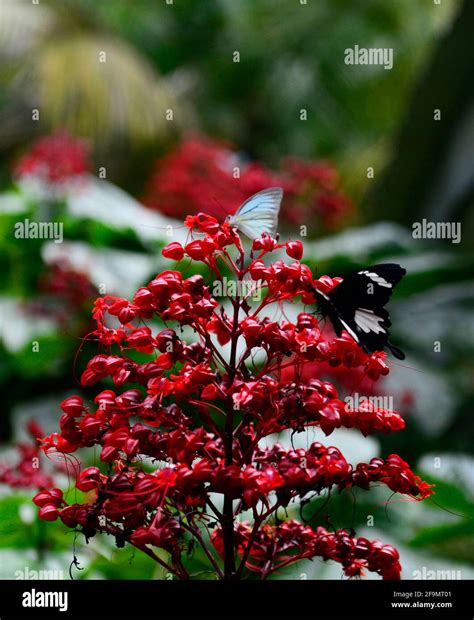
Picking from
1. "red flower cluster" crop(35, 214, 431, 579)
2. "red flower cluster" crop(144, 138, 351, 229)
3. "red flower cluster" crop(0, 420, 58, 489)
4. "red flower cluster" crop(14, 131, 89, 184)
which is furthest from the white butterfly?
"red flower cluster" crop(144, 138, 351, 229)

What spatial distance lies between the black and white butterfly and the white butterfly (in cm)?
13

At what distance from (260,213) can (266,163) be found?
6.60m

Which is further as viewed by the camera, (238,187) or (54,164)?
(238,187)

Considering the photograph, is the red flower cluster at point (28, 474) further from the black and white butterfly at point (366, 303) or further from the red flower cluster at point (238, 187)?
the red flower cluster at point (238, 187)

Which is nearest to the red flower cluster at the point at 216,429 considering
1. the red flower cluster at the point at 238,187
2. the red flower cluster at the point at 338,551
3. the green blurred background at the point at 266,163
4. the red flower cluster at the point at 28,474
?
the red flower cluster at the point at 338,551

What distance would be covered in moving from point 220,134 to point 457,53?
3718mm

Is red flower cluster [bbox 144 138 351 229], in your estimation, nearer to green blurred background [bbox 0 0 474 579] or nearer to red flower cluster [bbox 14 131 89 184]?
green blurred background [bbox 0 0 474 579]

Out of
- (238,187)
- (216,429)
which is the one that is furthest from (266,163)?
(216,429)

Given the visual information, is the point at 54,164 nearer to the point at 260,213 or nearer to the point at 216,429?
the point at 260,213

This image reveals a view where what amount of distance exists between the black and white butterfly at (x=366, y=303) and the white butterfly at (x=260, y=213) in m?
0.13

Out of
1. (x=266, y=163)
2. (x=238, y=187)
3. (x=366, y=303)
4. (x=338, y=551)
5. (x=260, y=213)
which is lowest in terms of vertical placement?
(x=338, y=551)

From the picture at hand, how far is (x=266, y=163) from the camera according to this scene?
24.9ft

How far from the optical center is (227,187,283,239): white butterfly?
1108 mm
